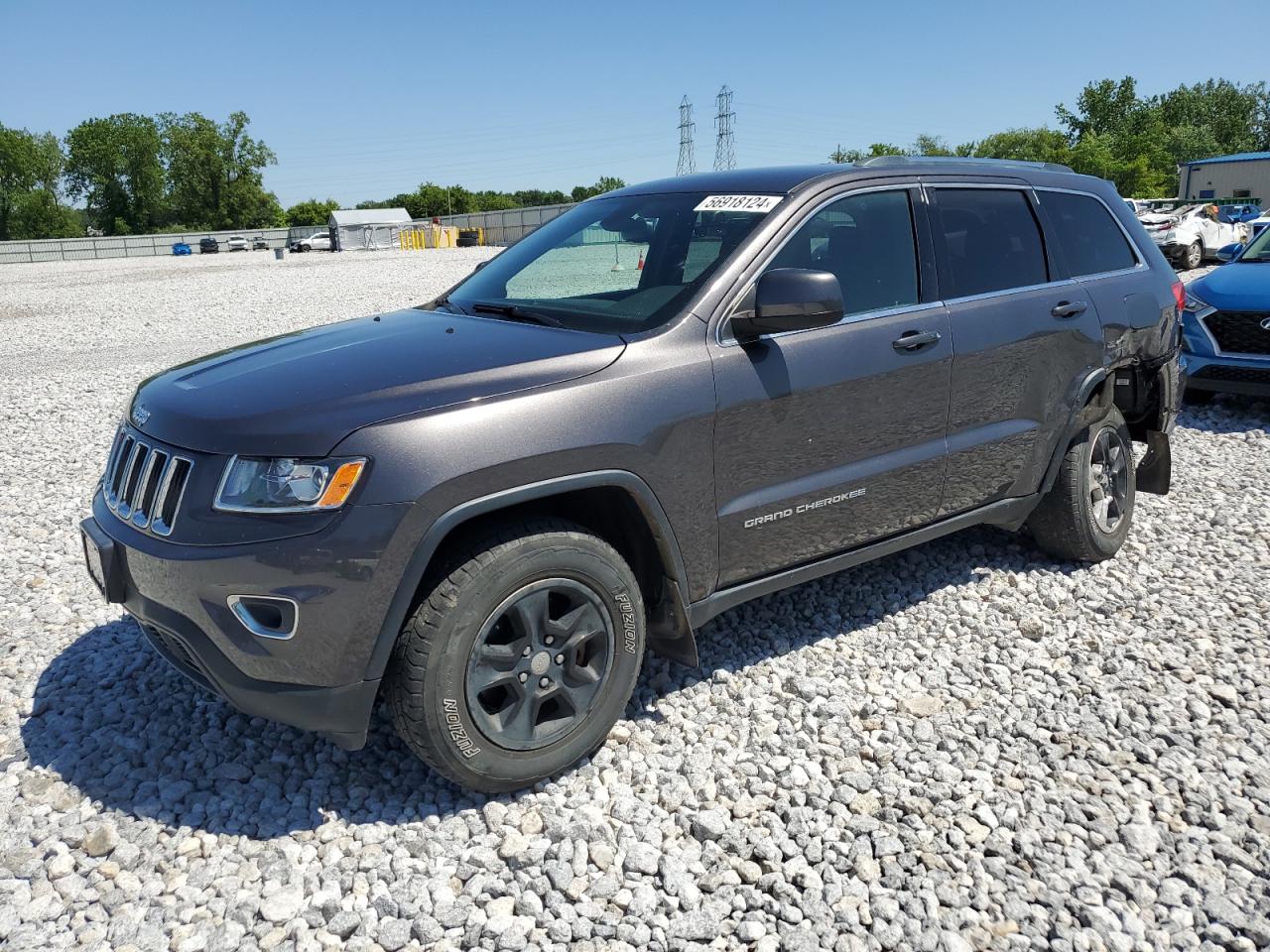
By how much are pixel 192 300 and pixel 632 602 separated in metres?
22.4

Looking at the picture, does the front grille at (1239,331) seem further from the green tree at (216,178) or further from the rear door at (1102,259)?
the green tree at (216,178)

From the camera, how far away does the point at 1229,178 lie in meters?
47.9

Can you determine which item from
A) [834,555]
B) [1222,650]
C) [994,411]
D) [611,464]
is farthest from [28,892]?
[1222,650]

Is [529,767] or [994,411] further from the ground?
[994,411]

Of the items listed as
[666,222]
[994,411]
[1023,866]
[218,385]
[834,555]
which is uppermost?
[666,222]

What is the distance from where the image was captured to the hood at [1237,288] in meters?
8.18

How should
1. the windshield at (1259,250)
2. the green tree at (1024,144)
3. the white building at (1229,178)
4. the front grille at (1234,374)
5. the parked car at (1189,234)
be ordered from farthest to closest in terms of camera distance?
the green tree at (1024,144) < the white building at (1229,178) < the parked car at (1189,234) < the windshield at (1259,250) < the front grille at (1234,374)

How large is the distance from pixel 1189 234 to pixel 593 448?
2288 centimetres

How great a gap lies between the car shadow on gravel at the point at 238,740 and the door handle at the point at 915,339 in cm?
131

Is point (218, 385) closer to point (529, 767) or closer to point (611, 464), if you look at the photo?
point (611, 464)

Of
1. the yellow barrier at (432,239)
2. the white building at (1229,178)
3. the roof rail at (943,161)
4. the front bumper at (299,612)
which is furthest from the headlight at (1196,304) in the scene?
the yellow barrier at (432,239)

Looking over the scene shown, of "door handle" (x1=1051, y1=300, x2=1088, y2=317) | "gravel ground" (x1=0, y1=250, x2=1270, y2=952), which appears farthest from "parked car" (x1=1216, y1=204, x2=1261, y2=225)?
"gravel ground" (x1=0, y1=250, x2=1270, y2=952)

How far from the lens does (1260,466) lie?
6953mm

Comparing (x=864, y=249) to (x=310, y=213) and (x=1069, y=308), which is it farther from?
(x=310, y=213)
